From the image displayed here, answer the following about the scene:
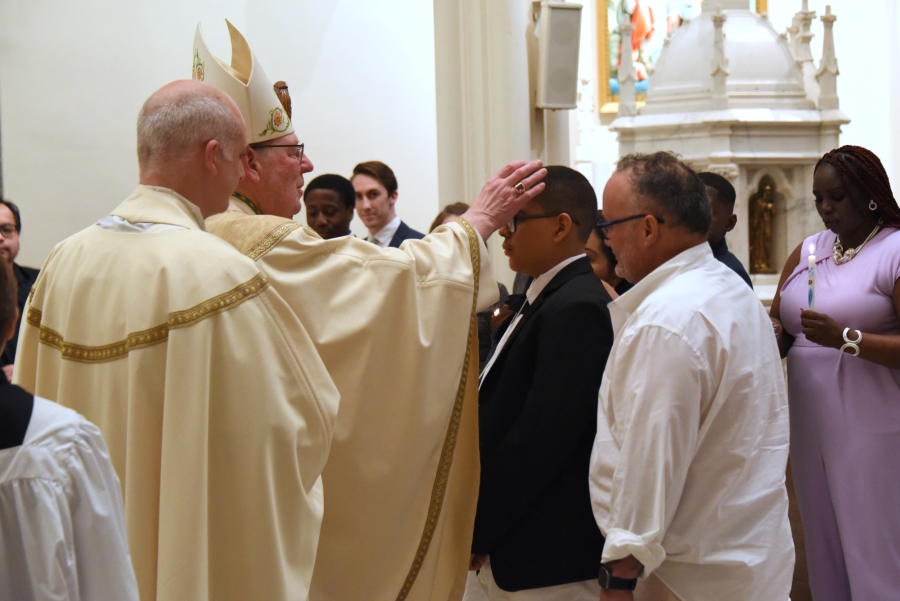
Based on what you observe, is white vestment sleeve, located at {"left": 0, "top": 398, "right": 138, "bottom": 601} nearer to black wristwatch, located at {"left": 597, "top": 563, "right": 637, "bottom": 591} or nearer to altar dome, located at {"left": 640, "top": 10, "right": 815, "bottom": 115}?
black wristwatch, located at {"left": 597, "top": 563, "right": 637, "bottom": 591}

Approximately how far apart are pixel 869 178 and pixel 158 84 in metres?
5.04

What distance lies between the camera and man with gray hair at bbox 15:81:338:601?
2055mm

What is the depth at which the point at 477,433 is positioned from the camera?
2.75 meters

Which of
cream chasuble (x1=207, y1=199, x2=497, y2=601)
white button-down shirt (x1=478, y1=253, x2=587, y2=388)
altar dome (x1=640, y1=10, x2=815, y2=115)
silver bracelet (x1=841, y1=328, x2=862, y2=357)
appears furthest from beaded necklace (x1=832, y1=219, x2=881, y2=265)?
altar dome (x1=640, y1=10, x2=815, y2=115)

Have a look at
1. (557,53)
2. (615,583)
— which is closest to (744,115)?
(557,53)

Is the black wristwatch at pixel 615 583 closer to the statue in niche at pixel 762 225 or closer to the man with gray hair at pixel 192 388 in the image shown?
the man with gray hair at pixel 192 388

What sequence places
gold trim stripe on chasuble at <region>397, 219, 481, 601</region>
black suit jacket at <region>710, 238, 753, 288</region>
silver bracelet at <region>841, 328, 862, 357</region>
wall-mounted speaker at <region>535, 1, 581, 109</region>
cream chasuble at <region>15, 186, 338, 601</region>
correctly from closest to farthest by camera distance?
cream chasuble at <region>15, 186, 338, 601</region> < gold trim stripe on chasuble at <region>397, 219, 481, 601</region> < silver bracelet at <region>841, 328, 862, 357</region> < black suit jacket at <region>710, 238, 753, 288</region> < wall-mounted speaker at <region>535, 1, 581, 109</region>

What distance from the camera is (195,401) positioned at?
205 cm

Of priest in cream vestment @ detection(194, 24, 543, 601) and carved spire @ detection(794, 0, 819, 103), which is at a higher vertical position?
carved spire @ detection(794, 0, 819, 103)

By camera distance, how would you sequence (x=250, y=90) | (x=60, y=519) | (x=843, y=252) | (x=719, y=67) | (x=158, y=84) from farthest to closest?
(x=158, y=84) → (x=719, y=67) → (x=843, y=252) → (x=250, y=90) → (x=60, y=519)

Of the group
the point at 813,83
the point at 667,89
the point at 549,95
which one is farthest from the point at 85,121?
the point at 813,83

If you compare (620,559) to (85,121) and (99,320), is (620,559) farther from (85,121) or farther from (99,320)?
(85,121)

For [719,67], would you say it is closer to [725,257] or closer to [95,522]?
[725,257]

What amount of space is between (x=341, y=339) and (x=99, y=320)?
26.4 inches
